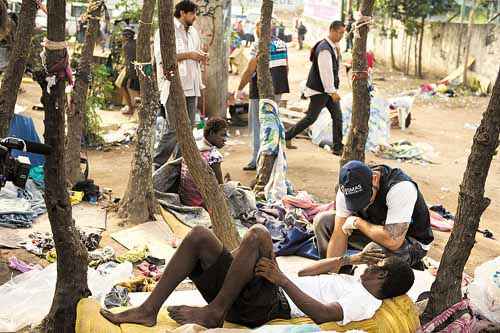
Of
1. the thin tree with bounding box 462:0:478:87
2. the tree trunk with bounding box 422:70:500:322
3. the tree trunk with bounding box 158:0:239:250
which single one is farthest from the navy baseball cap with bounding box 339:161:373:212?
the thin tree with bounding box 462:0:478:87

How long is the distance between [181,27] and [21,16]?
2.26 m

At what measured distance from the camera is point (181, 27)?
24.3 ft

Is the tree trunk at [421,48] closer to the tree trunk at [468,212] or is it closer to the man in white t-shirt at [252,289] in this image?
the tree trunk at [468,212]

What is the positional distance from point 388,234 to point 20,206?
3093mm

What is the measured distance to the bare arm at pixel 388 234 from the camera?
14.5 feet

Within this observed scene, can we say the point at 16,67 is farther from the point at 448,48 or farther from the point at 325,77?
the point at 448,48

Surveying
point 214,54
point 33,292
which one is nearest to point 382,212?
point 33,292

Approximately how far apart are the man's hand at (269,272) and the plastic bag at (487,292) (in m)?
1.07

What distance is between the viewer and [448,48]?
1803cm

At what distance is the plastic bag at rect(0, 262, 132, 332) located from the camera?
4.11m

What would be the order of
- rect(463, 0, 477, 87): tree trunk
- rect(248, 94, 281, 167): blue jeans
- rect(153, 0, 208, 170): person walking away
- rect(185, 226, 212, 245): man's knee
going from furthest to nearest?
1. rect(463, 0, 477, 87): tree trunk
2. rect(248, 94, 281, 167): blue jeans
3. rect(153, 0, 208, 170): person walking away
4. rect(185, 226, 212, 245): man's knee

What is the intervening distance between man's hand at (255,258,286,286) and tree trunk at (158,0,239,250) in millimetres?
1428

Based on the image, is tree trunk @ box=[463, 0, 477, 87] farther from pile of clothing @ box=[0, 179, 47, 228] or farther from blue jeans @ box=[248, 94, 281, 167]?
pile of clothing @ box=[0, 179, 47, 228]

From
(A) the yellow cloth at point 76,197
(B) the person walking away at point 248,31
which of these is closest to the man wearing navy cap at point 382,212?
(A) the yellow cloth at point 76,197
